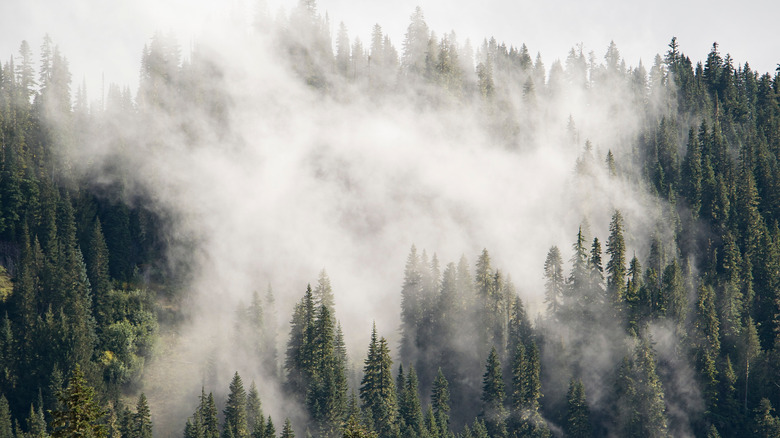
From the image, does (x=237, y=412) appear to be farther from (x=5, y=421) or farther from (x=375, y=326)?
(x=375, y=326)

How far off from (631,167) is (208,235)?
278ft

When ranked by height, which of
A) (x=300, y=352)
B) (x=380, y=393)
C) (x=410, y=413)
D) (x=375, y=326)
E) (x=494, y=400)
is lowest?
(x=410, y=413)

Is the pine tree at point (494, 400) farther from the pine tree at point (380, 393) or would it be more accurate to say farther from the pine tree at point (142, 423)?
the pine tree at point (142, 423)

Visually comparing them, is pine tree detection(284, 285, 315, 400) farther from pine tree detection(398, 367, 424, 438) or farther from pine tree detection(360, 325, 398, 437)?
pine tree detection(398, 367, 424, 438)

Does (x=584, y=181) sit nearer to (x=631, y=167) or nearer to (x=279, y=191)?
(x=631, y=167)

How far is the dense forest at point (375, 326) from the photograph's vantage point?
13050cm

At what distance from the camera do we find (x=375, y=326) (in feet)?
515

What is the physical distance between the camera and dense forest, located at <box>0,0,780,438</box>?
130 meters

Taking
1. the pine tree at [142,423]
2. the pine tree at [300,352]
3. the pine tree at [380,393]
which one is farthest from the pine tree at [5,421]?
the pine tree at [380,393]

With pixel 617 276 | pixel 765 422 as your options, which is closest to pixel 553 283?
pixel 617 276

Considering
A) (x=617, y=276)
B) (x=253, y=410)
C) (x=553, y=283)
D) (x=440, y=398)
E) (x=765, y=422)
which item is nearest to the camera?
(x=253, y=410)

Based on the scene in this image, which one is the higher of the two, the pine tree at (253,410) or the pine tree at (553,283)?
the pine tree at (553,283)

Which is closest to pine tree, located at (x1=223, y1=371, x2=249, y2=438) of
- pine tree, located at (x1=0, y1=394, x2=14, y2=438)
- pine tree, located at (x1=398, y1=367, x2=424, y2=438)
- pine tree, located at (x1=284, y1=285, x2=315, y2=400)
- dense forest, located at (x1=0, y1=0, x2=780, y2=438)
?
dense forest, located at (x1=0, y1=0, x2=780, y2=438)

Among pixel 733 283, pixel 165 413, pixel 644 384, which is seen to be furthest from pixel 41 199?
pixel 733 283
